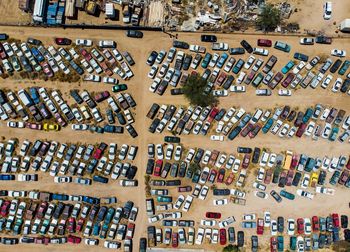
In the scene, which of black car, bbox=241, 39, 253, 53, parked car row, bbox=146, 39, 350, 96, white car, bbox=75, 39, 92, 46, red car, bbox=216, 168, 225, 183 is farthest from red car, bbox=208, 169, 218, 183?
white car, bbox=75, 39, 92, 46

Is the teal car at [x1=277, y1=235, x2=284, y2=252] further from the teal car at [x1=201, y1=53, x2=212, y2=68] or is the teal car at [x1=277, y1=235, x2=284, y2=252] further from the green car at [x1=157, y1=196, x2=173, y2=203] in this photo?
the teal car at [x1=201, y1=53, x2=212, y2=68]

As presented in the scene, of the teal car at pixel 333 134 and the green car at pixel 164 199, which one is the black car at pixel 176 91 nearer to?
the green car at pixel 164 199

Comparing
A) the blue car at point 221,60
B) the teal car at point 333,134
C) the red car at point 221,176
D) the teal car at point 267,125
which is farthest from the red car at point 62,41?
the teal car at point 333,134

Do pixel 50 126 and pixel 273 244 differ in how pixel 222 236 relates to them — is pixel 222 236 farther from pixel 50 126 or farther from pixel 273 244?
pixel 50 126

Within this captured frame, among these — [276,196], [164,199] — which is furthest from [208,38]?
[276,196]

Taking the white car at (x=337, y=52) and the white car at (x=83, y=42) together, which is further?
the white car at (x=337, y=52)

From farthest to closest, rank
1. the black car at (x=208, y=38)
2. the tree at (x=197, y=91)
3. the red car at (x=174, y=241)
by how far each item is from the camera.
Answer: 1. the black car at (x=208, y=38)
2. the red car at (x=174, y=241)
3. the tree at (x=197, y=91)
